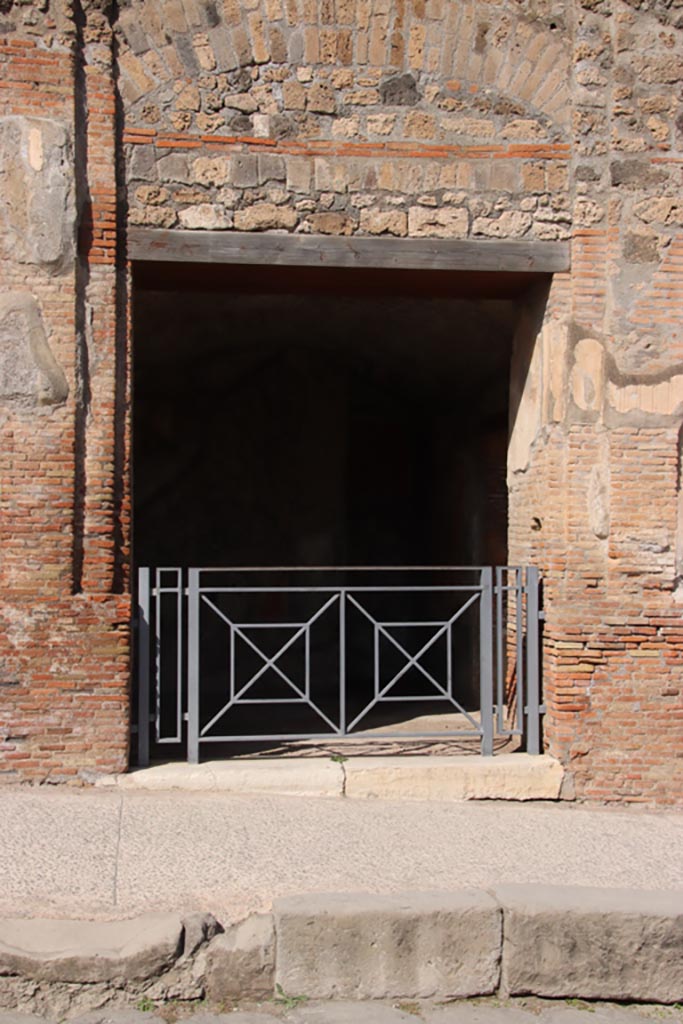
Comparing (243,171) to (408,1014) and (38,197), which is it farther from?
(408,1014)

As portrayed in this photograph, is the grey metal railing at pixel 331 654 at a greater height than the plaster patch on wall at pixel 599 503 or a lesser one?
lesser

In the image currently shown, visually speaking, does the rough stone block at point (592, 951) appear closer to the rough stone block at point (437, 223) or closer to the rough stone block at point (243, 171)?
the rough stone block at point (437, 223)

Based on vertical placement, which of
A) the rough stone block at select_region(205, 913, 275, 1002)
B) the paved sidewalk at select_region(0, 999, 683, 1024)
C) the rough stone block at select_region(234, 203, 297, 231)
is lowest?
the paved sidewalk at select_region(0, 999, 683, 1024)

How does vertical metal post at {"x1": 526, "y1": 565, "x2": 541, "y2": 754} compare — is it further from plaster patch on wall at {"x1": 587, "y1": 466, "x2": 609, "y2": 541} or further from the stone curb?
the stone curb

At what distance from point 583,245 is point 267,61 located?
2251mm

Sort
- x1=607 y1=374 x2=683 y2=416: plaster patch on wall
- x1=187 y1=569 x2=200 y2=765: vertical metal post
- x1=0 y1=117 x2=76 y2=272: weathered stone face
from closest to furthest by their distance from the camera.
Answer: x1=0 y1=117 x2=76 y2=272: weathered stone face → x1=187 y1=569 x2=200 y2=765: vertical metal post → x1=607 y1=374 x2=683 y2=416: plaster patch on wall

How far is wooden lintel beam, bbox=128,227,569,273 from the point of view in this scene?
247 inches

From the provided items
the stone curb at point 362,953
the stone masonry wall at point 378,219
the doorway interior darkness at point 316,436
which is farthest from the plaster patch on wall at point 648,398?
the stone curb at point 362,953

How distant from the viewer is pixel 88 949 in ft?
12.6

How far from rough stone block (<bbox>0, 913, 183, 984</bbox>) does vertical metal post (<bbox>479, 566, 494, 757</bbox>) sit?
2.92 metres

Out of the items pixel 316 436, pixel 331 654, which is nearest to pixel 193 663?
pixel 331 654

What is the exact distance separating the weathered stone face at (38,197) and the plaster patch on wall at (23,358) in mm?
286

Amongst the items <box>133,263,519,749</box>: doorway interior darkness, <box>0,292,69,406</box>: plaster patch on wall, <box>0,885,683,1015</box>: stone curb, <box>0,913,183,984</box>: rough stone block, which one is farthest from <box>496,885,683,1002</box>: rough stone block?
<box>133,263,519,749</box>: doorway interior darkness

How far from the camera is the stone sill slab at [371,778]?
607cm
